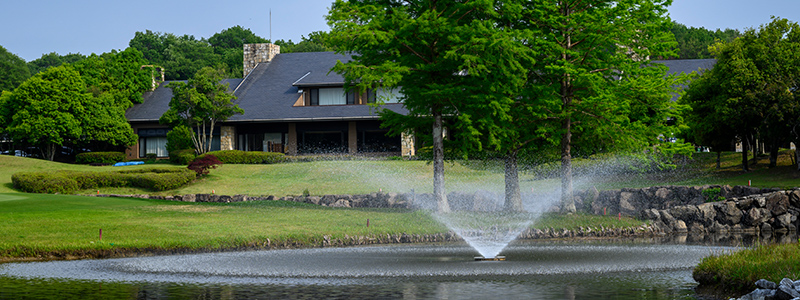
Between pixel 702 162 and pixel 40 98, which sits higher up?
pixel 40 98

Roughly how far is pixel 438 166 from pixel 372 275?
48.0ft

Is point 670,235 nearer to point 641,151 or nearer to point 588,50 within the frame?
point 641,151

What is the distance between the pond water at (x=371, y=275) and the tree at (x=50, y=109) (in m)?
41.6

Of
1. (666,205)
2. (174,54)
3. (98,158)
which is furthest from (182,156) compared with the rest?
(174,54)

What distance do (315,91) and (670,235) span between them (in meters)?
36.5

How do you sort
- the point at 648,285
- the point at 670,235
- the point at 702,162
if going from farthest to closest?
1. the point at 702,162
2. the point at 670,235
3. the point at 648,285

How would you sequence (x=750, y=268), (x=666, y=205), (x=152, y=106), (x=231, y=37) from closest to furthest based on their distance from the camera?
(x=750, y=268) < (x=666, y=205) < (x=152, y=106) < (x=231, y=37)

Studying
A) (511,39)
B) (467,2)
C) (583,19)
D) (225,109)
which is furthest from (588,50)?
(225,109)

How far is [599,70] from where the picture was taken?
99.9 feet

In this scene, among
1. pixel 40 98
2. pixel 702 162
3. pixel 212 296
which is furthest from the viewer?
pixel 40 98

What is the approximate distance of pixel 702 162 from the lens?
5341 cm

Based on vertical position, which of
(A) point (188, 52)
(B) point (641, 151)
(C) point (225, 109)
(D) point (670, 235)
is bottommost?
(D) point (670, 235)

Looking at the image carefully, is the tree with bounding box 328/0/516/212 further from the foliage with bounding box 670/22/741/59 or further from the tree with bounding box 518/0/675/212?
the foliage with bounding box 670/22/741/59

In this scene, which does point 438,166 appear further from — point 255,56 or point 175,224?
point 255,56
